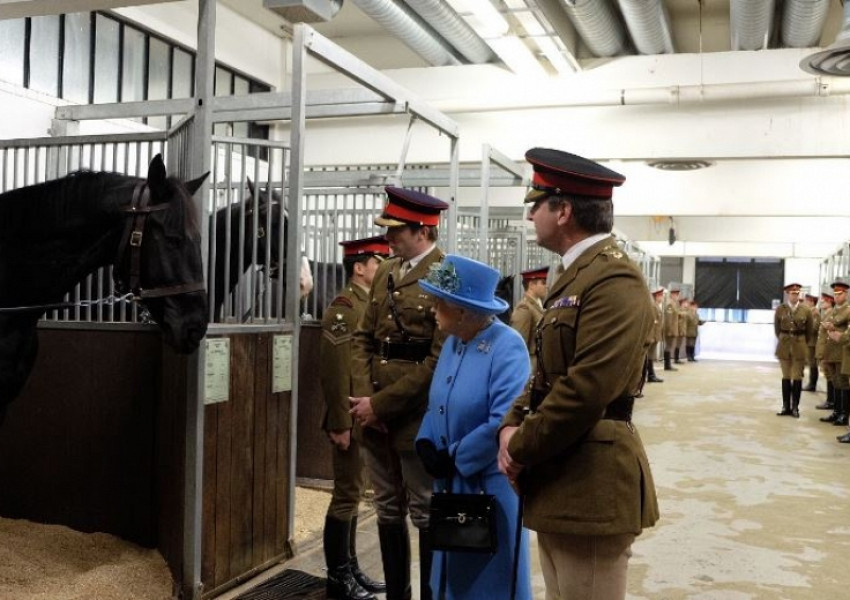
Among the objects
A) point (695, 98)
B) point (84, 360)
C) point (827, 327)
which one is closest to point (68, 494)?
point (84, 360)

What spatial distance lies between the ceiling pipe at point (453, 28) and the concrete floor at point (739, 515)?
4671 mm

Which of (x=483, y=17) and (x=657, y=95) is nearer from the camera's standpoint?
(x=483, y=17)

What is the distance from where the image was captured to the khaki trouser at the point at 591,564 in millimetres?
1861

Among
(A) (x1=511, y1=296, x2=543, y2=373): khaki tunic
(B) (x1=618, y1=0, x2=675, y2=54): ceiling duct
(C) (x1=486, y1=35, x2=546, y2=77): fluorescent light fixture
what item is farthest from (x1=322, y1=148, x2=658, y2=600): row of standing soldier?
(B) (x1=618, y1=0, x2=675, y2=54): ceiling duct

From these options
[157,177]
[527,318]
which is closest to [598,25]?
[527,318]

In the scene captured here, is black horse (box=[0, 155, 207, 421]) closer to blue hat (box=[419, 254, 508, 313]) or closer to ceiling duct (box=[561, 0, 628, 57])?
blue hat (box=[419, 254, 508, 313])

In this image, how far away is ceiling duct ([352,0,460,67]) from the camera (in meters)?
7.68

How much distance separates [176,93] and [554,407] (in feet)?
26.3

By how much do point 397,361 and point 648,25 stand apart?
6548 millimetres

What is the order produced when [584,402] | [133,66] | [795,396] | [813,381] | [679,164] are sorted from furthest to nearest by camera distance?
[813,381] → [795,396] → [679,164] → [133,66] → [584,402]

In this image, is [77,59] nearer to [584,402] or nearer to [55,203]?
[55,203]

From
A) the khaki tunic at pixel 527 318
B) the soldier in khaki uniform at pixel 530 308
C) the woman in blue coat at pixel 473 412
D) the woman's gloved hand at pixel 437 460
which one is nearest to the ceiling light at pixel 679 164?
the soldier in khaki uniform at pixel 530 308

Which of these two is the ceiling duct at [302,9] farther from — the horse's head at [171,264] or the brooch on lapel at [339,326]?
the brooch on lapel at [339,326]

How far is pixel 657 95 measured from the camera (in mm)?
9102
